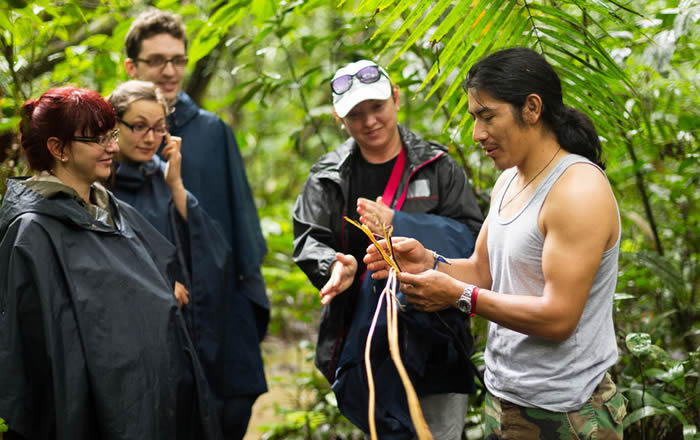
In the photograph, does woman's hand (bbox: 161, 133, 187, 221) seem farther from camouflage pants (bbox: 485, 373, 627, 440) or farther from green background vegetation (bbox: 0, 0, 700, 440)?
camouflage pants (bbox: 485, 373, 627, 440)

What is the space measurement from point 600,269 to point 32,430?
2.07 m

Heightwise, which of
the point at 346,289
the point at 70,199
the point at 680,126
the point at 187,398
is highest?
the point at 680,126

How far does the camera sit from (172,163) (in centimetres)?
308

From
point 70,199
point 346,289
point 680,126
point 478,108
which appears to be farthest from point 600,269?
point 70,199

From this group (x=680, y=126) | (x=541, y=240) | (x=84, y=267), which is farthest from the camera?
(x=680, y=126)

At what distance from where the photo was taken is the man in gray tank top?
1.74 meters

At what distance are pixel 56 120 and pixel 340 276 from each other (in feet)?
4.32

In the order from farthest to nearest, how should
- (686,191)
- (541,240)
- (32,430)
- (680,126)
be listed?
(686,191) → (680,126) → (32,430) → (541,240)

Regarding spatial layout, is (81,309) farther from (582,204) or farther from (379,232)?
(582,204)

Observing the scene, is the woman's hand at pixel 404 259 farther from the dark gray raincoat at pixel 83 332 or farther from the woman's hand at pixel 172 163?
the woman's hand at pixel 172 163

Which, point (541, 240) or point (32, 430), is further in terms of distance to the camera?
point (32, 430)

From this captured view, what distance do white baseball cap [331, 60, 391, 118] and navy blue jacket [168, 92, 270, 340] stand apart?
1.07 metres

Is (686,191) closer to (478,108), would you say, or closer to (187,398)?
(478,108)

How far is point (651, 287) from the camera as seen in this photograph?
368cm
